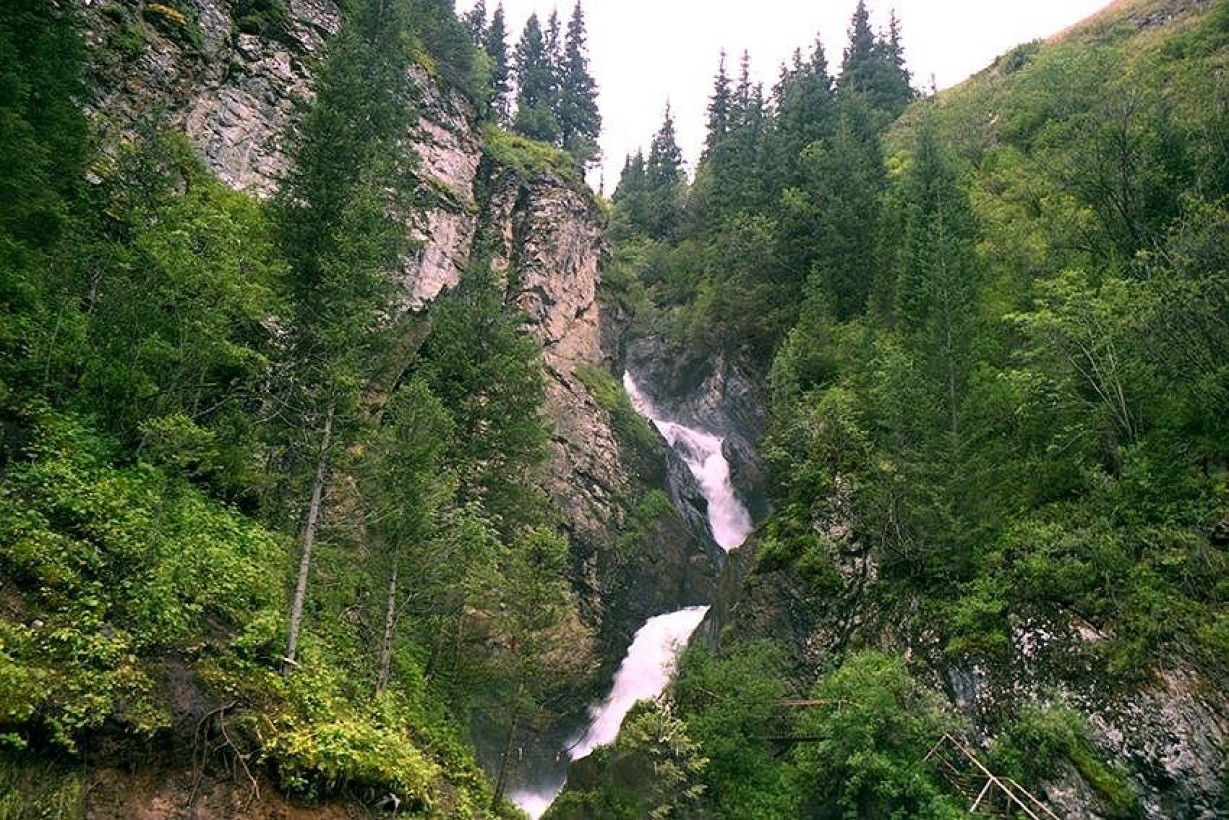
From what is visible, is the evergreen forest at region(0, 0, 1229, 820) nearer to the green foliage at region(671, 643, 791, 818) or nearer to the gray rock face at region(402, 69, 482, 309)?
the green foliage at region(671, 643, 791, 818)

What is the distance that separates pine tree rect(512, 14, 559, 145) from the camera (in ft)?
189

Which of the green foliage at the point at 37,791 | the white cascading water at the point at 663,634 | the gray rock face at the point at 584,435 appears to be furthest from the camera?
the gray rock face at the point at 584,435

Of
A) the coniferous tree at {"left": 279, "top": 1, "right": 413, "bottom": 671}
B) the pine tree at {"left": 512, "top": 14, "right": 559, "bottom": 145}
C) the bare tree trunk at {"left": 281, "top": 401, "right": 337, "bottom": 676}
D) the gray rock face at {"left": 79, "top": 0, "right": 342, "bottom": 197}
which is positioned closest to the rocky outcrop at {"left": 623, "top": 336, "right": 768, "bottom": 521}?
the pine tree at {"left": 512, "top": 14, "right": 559, "bottom": 145}

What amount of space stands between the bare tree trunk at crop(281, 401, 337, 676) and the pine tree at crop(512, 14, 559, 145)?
47.4 metres

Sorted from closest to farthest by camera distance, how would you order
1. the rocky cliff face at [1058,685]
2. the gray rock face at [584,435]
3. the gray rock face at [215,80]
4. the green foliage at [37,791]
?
the green foliage at [37,791] < the rocky cliff face at [1058,685] < the gray rock face at [215,80] < the gray rock face at [584,435]

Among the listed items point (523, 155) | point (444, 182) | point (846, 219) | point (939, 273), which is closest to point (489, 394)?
point (939, 273)

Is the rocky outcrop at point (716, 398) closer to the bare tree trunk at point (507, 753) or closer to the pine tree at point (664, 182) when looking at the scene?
the pine tree at point (664, 182)

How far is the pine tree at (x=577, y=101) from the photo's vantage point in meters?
60.5

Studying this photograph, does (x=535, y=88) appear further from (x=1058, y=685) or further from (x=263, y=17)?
(x=1058, y=685)

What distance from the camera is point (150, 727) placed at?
938 cm

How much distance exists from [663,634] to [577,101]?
46854mm

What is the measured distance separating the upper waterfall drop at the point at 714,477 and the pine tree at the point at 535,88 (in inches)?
1009

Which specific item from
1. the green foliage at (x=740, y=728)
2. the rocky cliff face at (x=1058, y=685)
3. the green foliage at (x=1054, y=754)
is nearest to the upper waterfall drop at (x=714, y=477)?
the rocky cliff face at (x=1058, y=685)

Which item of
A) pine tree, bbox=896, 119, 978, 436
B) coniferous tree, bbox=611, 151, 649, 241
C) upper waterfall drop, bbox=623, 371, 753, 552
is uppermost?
coniferous tree, bbox=611, 151, 649, 241
